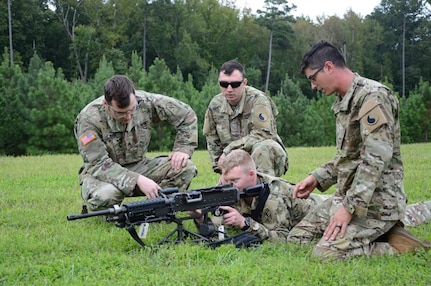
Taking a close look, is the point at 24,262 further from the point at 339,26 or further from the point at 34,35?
the point at 339,26

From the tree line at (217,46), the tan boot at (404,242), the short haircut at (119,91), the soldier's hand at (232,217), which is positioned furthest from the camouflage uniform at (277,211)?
the tree line at (217,46)

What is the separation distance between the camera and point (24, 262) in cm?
427

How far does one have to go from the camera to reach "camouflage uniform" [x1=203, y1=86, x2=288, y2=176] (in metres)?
6.36

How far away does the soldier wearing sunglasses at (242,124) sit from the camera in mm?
6379

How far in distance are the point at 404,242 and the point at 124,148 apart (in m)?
3.09

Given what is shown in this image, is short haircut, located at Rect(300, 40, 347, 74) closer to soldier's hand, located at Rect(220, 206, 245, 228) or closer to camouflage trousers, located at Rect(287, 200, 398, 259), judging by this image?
camouflage trousers, located at Rect(287, 200, 398, 259)

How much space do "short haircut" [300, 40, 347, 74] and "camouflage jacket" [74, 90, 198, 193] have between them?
2083 millimetres

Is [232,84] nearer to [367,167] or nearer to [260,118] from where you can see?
[260,118]

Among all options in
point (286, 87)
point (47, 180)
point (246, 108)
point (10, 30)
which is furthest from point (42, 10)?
point (246, 108)

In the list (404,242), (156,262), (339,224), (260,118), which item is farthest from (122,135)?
(404,242)

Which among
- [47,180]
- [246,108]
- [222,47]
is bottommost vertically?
[47,180]

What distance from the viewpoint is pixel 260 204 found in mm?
5074

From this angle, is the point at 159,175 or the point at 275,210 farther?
the point at 159,175

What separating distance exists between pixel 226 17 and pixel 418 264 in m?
55.0
